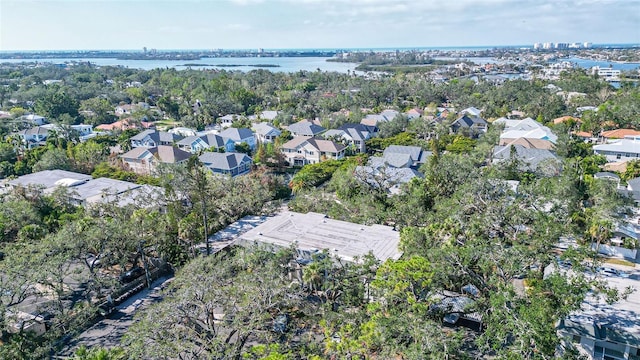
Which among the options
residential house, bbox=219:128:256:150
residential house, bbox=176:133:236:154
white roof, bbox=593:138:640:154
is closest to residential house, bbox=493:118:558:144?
white roof, bbox=593:138:640:154

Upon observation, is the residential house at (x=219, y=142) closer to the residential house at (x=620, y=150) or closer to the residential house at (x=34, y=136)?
the residential house at (x=34, y=136)

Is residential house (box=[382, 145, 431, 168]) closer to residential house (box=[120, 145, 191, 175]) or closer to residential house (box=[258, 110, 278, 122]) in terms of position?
residential house (box=[120, 145, 191, 175])

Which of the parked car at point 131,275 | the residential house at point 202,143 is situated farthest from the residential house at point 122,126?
the parked car at point 131,275

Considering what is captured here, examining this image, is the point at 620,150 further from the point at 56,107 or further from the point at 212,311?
the point at 56,107

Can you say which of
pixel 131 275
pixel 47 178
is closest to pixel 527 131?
pixel 131 275

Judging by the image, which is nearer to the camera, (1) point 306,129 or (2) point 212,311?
(2) point 212,311

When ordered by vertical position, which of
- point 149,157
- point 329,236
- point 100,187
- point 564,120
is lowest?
point 329,236
